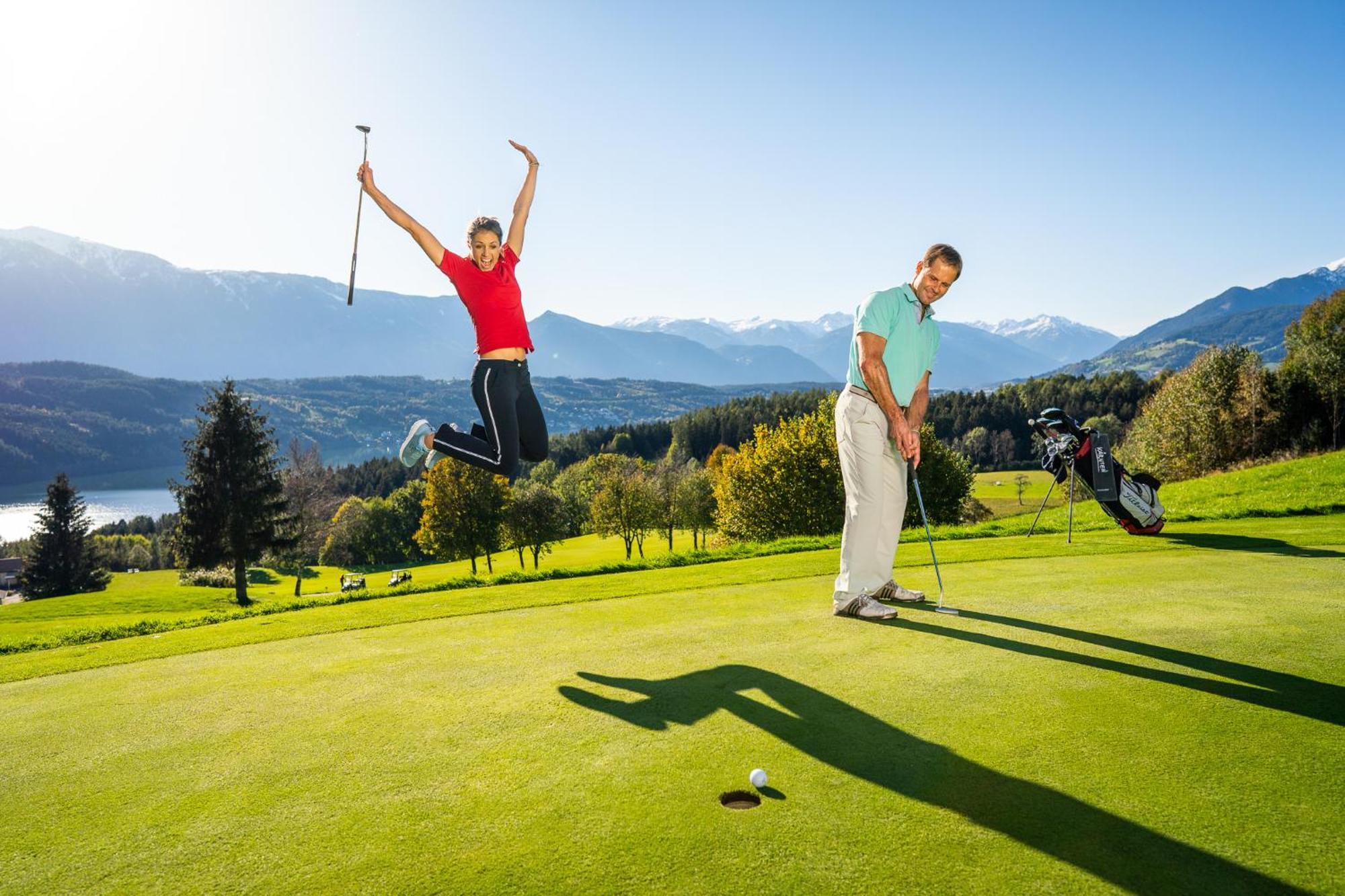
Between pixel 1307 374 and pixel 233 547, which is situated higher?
pixel 1307 374

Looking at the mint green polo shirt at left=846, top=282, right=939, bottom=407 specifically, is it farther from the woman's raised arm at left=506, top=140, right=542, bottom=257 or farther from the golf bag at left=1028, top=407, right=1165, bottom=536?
the golf bag at left=1028, top=407, right=1165, bottom=536

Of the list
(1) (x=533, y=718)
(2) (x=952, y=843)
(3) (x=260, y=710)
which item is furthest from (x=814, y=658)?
(3) (x=260, y=710)

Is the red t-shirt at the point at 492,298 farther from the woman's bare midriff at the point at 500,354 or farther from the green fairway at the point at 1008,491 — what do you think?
the green fairway at the point at 1008,491

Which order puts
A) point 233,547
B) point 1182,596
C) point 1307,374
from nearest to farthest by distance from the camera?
point 1182,596, point 233,547, point 1307,374

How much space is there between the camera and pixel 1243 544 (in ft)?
28.8

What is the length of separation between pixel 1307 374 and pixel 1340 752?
59.7 metres

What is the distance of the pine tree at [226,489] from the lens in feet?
128

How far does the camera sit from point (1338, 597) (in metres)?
5.71

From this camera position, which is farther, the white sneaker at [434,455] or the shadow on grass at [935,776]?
the white sneaker at [434,455]

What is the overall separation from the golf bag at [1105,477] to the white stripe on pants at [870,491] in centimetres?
531

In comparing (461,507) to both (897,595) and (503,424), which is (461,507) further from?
(897,595)

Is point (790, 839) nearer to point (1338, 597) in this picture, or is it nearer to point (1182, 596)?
point (1182, 596)

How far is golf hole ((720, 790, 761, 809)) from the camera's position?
2891 millimetres

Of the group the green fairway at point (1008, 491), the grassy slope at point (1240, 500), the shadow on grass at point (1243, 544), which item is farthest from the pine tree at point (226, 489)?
the green fairway at point (1008, 491)
